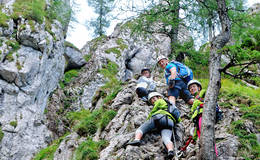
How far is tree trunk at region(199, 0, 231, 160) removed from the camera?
417 centimetres

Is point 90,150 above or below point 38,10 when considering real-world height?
below

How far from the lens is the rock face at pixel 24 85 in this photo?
13484 millimetres

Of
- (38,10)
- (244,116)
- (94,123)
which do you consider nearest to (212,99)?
(244,116)

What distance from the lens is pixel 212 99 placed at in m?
4.59

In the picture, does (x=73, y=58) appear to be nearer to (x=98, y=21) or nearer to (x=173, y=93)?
(x=98, y=21)

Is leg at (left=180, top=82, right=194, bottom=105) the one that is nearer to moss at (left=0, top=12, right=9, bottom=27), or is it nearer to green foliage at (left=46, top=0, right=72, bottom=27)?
moss at (left=0, top=12, right=9, bottom=27)

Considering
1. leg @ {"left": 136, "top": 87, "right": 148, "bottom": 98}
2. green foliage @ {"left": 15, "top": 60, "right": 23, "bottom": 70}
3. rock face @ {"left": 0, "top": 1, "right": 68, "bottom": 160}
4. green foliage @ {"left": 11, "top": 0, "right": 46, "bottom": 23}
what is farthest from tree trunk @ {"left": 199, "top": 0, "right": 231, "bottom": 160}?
green foliage @ {"left": 11, "top": 0, "right": 46, "bottom": 23}

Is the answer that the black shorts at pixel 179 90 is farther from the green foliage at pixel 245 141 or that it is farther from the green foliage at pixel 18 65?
the green foliage at pixel 18 65

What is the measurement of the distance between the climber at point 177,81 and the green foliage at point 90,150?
2.73m

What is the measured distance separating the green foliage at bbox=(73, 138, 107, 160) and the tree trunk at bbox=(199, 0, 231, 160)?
308 cm

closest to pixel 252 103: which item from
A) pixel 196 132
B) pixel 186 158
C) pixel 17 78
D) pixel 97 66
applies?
pixel 196 132

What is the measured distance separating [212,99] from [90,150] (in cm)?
367

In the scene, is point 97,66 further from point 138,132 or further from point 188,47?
point 138,132

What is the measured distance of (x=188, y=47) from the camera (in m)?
10.3
